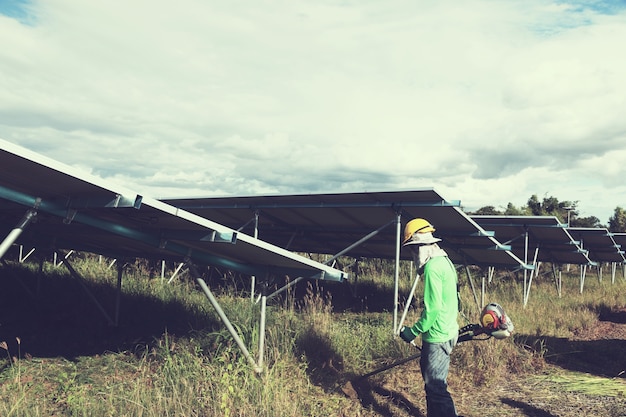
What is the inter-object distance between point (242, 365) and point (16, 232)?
273cm

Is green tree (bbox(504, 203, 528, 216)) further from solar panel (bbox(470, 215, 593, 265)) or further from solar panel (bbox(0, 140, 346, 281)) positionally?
solar panel (bbox(0, 140, 346, 281))

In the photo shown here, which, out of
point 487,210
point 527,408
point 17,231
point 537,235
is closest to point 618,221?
point 487,210

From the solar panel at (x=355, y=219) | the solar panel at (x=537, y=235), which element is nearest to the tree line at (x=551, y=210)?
the solar panel at (x=537, y=235)

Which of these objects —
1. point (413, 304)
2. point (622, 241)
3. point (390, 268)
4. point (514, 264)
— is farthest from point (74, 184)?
point (622, 241)

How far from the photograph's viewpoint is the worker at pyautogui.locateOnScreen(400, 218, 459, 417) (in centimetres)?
471

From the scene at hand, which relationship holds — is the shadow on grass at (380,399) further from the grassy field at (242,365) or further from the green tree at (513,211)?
the green tree at (513,211)

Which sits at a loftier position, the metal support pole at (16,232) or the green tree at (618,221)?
the green tree at (618,221)

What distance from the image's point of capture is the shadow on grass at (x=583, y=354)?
814cm

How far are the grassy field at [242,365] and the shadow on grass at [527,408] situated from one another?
0.04 feet

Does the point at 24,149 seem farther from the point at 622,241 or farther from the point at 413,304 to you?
the point at 622,241

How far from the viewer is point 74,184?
13.8ft

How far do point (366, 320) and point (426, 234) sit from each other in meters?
6.60

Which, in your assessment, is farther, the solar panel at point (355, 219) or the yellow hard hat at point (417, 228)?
the solar panel at point (355, 219)

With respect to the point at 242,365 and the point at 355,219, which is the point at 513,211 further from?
the point at 242,365
